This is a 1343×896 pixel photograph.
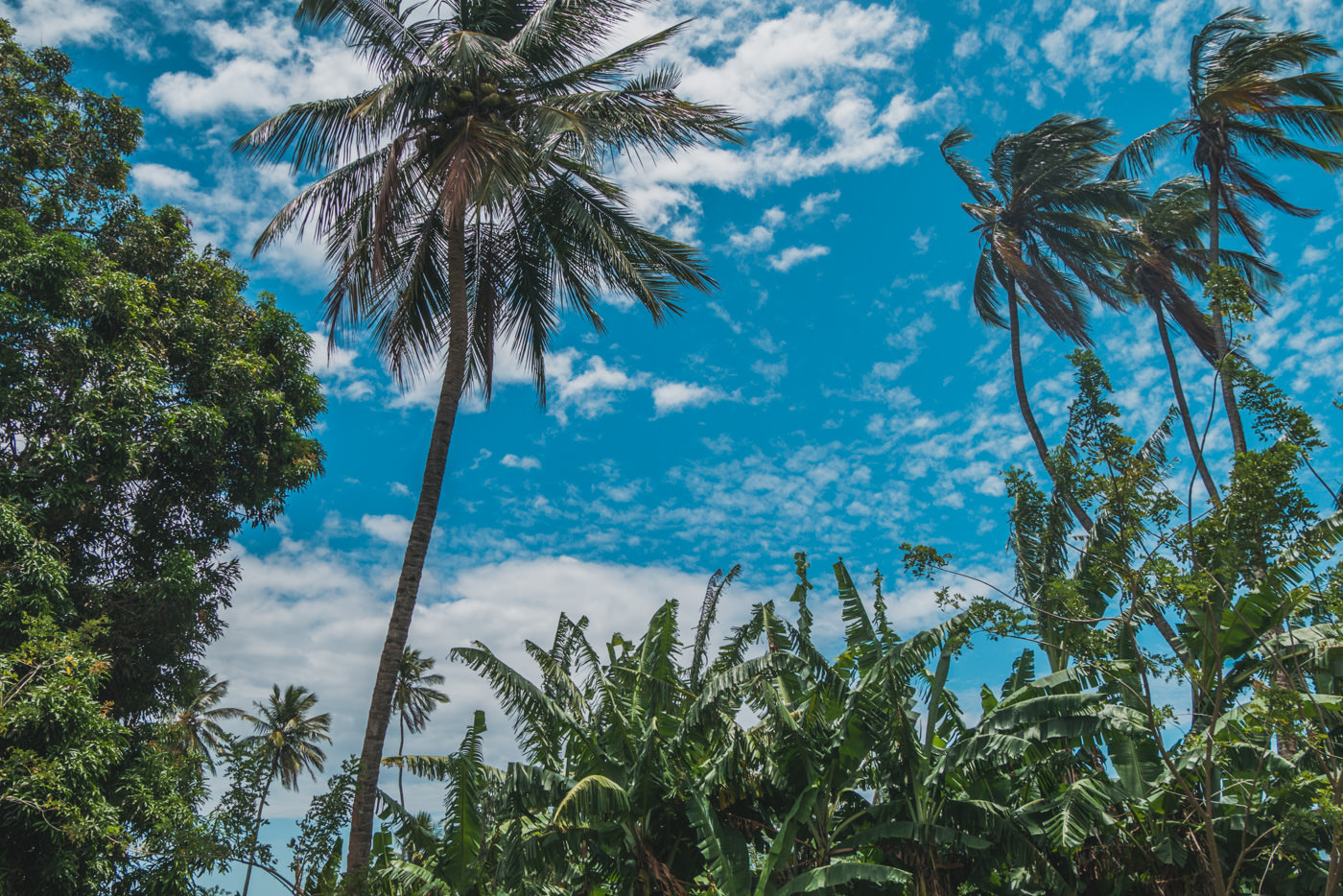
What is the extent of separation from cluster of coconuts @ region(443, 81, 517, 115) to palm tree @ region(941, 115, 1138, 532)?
13262 mm

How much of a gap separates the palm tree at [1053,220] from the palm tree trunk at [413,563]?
46.2 ft

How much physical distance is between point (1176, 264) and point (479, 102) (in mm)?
19582

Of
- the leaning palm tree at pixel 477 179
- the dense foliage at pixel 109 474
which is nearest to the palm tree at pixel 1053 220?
the leaning palm tree at pixel 477 179

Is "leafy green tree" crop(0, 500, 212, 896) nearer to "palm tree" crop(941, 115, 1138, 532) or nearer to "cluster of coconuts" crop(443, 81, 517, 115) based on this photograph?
"cluster of coconuts" crop(443, 81, 517, 115)

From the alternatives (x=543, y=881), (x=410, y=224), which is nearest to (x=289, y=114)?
(x=410, y=224)

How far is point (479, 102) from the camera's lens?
1334cm

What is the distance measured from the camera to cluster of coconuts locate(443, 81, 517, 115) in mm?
13227

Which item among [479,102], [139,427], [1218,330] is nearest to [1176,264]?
[1218,330]

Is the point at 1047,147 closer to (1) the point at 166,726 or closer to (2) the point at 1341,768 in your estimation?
(2) the point at 1341,768

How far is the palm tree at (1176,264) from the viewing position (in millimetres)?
21109

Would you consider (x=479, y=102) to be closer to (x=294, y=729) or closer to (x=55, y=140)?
(x=55, y=140)

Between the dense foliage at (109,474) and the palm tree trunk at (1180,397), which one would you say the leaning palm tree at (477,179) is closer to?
the dense foliage at (109,474)

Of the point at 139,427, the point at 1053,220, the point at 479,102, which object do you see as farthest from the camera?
the point at 1053,220

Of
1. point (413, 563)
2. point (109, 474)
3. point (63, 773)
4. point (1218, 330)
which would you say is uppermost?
point (1218, 330)
